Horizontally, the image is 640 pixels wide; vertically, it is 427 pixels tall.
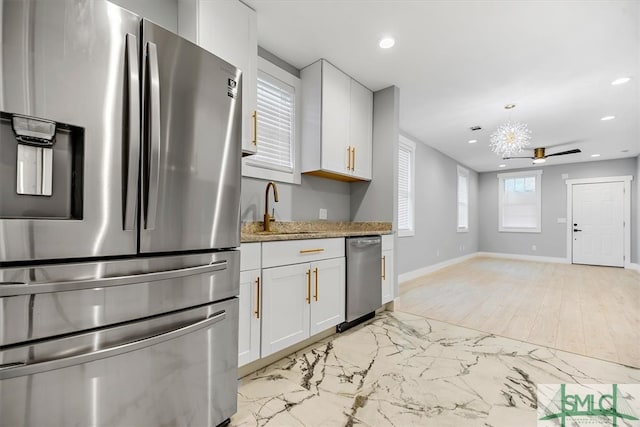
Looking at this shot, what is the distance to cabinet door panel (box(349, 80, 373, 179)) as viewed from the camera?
3.24 meters

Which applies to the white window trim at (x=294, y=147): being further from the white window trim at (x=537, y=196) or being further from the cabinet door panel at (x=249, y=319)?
the white window trim at (x=537, y=196)

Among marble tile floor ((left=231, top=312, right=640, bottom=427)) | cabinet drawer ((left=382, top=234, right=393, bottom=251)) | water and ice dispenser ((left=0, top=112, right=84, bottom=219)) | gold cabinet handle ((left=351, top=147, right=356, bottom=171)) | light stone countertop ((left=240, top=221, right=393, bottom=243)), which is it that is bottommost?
marble tile floor ((left=231, top=312, right=640, bottom=427))

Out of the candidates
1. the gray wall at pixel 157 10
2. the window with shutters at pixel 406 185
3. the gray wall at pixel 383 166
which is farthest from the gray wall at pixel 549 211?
the gray wall at pixel 157 10

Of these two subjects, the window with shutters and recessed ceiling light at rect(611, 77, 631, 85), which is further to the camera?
the window with shutters

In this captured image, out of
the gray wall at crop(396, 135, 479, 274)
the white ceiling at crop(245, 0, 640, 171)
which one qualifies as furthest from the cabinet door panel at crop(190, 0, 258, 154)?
the gray wall at crop(396, 135, 479, 274)

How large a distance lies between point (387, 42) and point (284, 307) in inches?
93.6

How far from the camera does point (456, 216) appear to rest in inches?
280

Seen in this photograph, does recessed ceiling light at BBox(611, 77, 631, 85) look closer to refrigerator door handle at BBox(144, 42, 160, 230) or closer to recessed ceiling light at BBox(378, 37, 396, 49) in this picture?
recessed ceiling light at BBox(378, 37, 396, 49)

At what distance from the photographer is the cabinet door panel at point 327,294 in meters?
2.28

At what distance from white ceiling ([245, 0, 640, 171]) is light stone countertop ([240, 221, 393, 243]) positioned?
1.62 m

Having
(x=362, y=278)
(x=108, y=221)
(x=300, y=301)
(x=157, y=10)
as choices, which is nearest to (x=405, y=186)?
(x=362, y=278)

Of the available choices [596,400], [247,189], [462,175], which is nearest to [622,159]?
[462,175]

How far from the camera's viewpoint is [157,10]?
1893mm

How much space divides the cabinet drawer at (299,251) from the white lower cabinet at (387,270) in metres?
0.76
